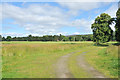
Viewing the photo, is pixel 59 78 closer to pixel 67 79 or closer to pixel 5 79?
pixel 67 79

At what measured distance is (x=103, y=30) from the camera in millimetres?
31438

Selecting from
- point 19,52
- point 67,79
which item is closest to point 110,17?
point 19,52

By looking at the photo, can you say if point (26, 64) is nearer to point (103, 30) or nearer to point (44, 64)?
point (44, 64)

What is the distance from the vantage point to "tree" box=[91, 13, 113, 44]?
102ft

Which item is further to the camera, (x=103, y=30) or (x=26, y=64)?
(x=103, y=30)

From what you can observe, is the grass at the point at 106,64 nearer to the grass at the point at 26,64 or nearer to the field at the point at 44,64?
the field at the point at 44,64

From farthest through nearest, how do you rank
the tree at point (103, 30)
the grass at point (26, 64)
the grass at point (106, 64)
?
the tree at point (103, 30), the grass at point (106, 64), the grass at point (26, 64)

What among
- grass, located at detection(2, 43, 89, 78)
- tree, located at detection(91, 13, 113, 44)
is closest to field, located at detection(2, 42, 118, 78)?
grass, located at detection(2, 43, 89, 78)

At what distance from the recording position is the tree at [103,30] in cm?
3109

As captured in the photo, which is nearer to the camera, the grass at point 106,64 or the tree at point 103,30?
the grass at point 106,64

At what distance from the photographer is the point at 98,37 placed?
31.7 m

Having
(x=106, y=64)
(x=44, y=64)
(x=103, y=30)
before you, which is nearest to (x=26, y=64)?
(x=44, y=64)

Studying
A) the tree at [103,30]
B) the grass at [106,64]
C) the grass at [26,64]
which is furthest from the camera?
the tree at [103,30]

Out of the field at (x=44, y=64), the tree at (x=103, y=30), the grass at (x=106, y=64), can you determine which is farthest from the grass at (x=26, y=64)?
the tree at (x=103, y=30)
